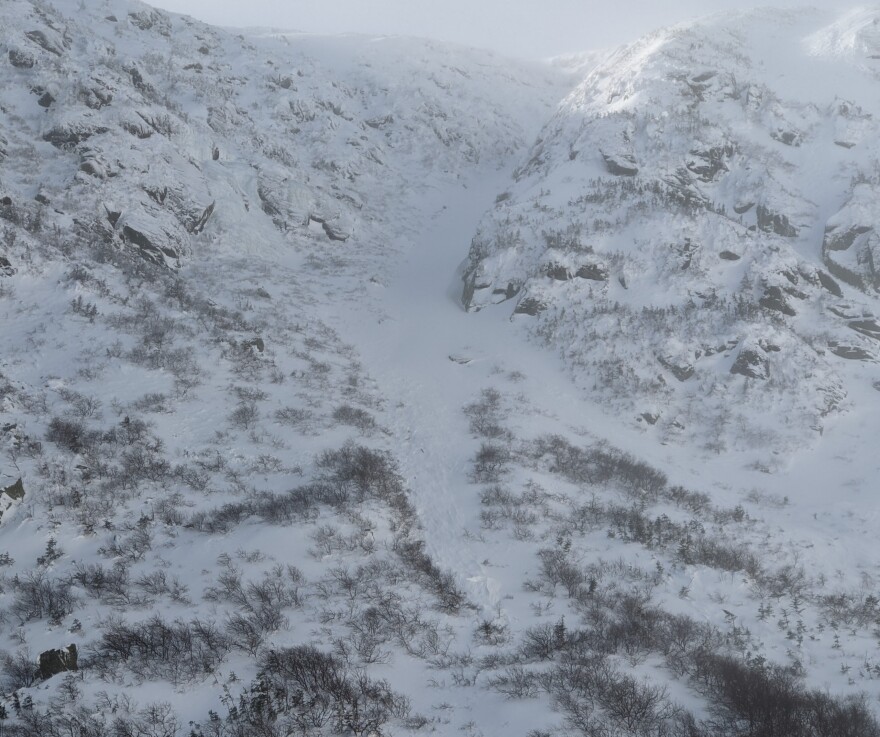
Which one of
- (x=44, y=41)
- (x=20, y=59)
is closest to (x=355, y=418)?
(x=20, y=59)

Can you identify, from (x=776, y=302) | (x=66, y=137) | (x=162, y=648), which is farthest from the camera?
(x=66, y=137)

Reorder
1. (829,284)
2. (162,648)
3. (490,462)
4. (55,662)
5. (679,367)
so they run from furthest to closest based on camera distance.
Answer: (829,284), (679,367), (490,462), (162,648), (55,662)

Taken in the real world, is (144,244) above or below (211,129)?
below

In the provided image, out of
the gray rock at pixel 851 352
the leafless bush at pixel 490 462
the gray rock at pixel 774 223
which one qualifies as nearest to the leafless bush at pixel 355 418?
the leafless bush at pixel 490 462

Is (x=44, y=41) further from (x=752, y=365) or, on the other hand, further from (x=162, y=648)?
(x=752, y=365)

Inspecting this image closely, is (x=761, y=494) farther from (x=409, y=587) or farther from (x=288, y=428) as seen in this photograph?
(x=288, y=428)

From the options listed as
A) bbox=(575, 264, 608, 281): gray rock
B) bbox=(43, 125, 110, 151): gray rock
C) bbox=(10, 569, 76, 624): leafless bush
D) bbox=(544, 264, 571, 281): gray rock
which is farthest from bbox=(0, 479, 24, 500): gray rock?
bbox=(43, 125, 110, 151): gray rock
